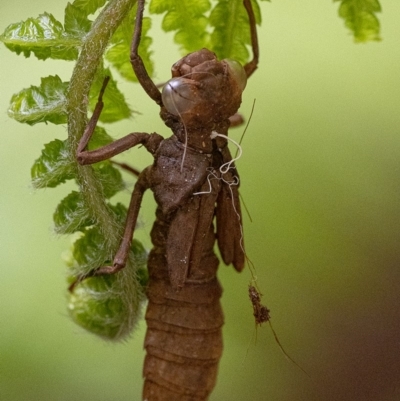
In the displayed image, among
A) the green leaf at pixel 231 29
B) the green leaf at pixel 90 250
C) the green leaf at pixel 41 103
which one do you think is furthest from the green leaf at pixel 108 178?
the green leaf at pixel 231 29

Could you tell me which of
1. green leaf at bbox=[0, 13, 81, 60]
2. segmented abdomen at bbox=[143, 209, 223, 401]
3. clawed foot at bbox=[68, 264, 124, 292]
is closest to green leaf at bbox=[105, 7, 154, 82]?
green leaf at bbox=[0, 13, 81, 60]

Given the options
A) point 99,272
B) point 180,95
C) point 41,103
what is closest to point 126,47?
point 180,95

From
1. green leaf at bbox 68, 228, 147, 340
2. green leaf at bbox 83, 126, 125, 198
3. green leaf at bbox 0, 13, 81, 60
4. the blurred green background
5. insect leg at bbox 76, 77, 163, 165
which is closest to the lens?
green leaf at bbox 0, 13, 81, 60

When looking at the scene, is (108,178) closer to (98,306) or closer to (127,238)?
(127,238)

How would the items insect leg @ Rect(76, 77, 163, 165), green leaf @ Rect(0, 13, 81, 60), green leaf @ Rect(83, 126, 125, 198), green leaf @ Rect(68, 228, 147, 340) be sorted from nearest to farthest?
green leaf @ Rect(0, 13, 81, 60), insect leg @ Rect(76, 77, 163, 165), green leaf @ Rect(83, 126, 125, 198), green leaf @ Rect(68, 228, 147, 340)

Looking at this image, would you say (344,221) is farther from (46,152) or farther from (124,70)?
(46,152)

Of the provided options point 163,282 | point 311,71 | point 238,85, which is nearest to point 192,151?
point 238,85

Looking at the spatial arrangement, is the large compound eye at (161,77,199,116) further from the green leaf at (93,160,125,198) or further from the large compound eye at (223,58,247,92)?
the green leaf at (93,160,125,198)

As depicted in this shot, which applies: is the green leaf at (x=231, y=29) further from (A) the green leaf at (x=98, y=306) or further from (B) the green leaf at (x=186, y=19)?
(A) the green leaf at (x=98, y=306)
